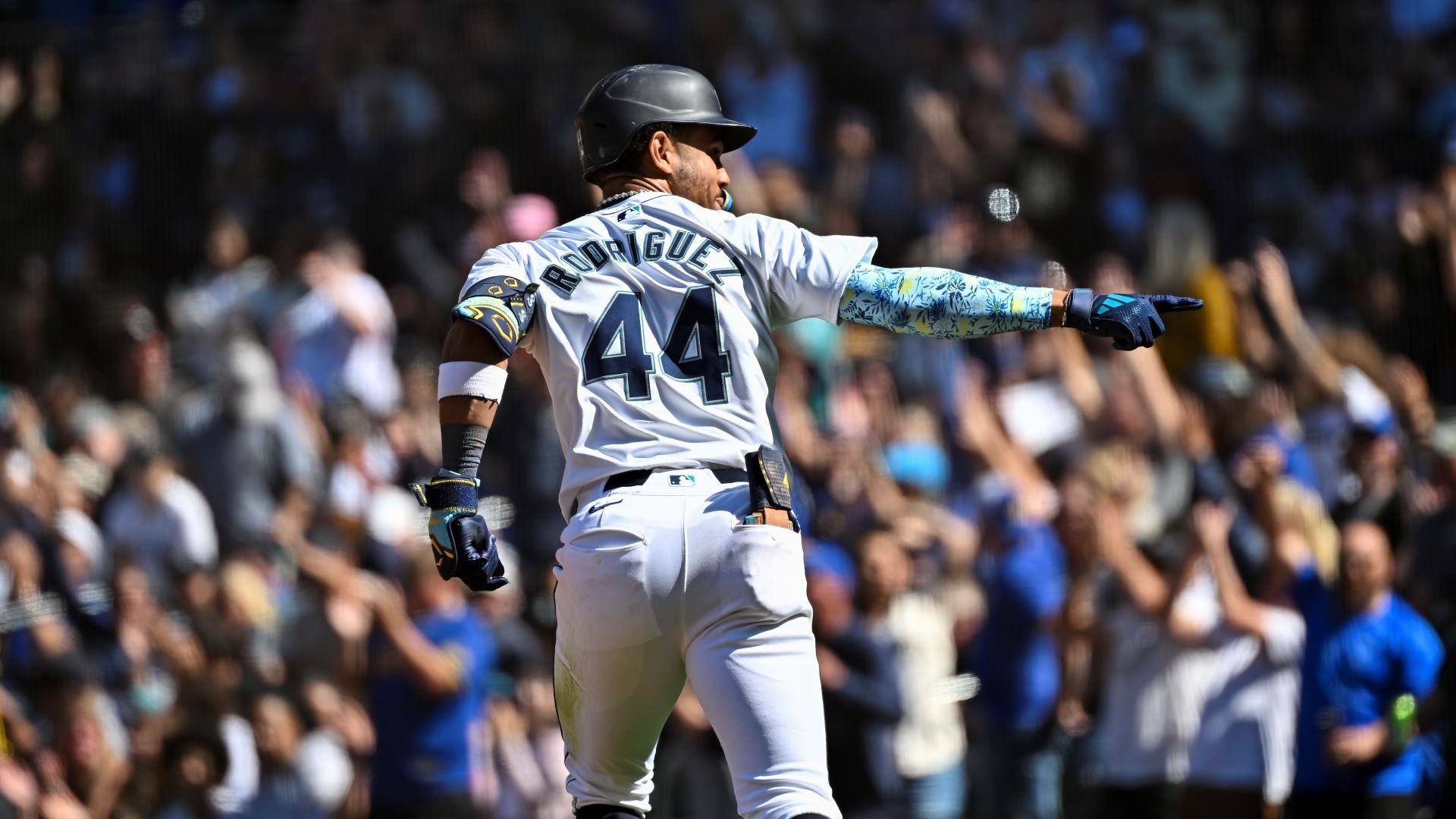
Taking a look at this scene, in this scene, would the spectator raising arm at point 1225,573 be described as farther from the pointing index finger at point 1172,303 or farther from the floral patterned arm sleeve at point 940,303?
the floral patterned arm sleeve at point 940,303

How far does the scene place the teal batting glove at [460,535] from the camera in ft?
14.6

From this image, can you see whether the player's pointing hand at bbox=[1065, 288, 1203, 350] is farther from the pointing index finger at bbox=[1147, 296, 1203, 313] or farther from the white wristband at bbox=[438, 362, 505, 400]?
the white wristband at bbox=[438, 362, 505, 400]

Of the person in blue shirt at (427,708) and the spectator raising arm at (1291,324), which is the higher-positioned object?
the spectator raising arm at (1291,324)

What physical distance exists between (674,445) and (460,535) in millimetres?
532

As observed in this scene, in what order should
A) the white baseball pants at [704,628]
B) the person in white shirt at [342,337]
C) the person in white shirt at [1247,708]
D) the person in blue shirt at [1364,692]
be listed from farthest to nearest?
the person in white shirt at [342,337]
the person in white shirt at [1247,708]
the person in blue shirt at [1364,692]
the white baseball pants at [704,628]

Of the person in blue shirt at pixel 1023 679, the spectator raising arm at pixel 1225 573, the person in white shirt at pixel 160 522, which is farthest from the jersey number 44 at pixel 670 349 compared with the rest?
the person in white shirt at pixel 160 522

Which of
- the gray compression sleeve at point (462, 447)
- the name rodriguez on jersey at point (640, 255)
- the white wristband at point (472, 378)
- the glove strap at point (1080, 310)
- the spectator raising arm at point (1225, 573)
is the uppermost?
the name rodriguez on jersey at point (640, 255)

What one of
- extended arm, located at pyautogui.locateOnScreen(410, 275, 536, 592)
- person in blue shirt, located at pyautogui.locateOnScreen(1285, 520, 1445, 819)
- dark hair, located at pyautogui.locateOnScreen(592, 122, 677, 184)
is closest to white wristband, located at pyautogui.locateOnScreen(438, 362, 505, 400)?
extended arm, located at pyautogui.locateOnScreen(410, 275, 536, 592)

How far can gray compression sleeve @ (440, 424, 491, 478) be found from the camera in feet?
14.9

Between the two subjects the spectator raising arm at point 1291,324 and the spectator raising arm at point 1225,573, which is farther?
the spectator raising arm at point 1291,324

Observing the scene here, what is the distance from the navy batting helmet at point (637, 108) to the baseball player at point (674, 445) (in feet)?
0.58

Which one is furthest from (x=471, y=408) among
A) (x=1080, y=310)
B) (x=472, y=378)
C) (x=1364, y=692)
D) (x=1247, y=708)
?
(x=1247, y=708)

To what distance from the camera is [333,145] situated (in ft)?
43.0

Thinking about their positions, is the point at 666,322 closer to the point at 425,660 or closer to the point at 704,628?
the point at 704,628
